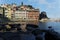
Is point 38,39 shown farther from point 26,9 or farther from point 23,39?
point 26,9

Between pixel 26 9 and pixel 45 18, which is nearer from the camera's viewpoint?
pixel 26 9

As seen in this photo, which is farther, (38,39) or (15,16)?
(15,16)

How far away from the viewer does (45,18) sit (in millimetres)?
124938

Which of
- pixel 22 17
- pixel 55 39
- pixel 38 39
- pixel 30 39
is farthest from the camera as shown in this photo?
pixel 22 17

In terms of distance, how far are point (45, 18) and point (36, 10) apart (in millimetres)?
25414

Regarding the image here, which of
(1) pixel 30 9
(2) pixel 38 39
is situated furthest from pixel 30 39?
(1) pixel 30 9

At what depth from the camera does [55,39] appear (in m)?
16.8

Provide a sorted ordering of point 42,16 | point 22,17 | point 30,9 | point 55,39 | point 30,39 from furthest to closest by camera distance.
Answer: point 42,16
point 30,9
point 22,17
point 55,39
point 30,39

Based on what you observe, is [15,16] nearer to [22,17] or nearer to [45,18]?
[22,17]

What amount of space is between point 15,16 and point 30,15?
7291 mm

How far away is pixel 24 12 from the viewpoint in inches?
4063

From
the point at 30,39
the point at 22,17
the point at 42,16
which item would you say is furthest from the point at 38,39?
the point at 42,16

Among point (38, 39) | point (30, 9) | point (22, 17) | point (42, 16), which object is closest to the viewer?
point (38, 39)

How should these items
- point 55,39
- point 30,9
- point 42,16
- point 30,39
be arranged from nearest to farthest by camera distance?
point 30,39
point 55,39
point 30,9
point 42,16
